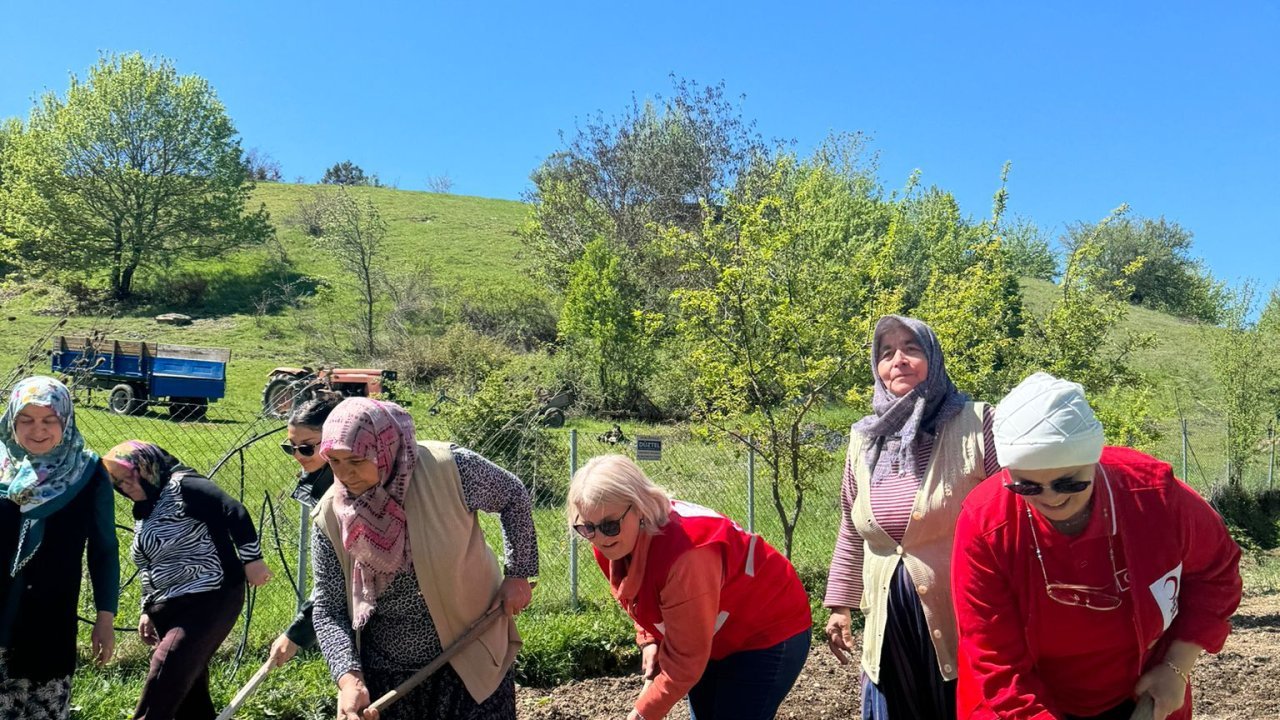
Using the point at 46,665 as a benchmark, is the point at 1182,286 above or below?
above

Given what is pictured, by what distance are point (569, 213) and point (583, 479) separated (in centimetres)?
2903

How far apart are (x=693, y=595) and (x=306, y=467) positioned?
2.46 meters

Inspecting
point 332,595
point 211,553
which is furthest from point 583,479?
point 211,553

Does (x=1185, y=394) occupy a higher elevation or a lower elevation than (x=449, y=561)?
higher

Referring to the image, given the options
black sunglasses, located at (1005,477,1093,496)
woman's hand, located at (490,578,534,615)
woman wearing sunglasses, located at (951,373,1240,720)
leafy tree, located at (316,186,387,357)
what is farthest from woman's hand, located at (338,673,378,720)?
leafy tree, located at (316,186,387,357)

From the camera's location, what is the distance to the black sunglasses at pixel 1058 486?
198 cm

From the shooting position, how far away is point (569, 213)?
102ft

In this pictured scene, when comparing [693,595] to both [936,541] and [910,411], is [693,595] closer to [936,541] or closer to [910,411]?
[936,541]

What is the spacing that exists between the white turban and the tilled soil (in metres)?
3.48

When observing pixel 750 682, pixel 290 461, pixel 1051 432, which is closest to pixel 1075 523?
pixel 1051 432

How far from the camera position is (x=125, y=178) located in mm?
33062

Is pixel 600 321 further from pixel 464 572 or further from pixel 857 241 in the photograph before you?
pixel 464 572

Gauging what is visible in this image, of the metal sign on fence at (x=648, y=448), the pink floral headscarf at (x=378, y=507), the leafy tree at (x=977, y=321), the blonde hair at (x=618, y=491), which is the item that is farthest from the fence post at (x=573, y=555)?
the blonde hair at (x=618, y=491)

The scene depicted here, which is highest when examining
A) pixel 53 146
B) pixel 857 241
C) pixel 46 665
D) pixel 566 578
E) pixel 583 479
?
pixel 53 146
